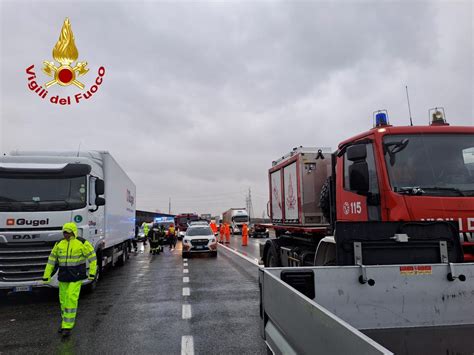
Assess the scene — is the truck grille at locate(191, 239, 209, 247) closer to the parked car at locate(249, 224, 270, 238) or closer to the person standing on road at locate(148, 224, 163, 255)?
the person standing on road at locate(148, 224, 163, 255)

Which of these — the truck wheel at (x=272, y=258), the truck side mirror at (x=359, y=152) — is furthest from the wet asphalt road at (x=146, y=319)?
the truck side mirror at (x=359, y=152)

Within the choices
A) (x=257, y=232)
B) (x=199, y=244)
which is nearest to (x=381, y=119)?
(x=199, y=244)

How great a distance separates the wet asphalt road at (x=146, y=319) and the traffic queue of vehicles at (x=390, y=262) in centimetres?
206

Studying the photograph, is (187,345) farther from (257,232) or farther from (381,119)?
(257,232)

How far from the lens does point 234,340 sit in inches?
213

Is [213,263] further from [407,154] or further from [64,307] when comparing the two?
[407,154]

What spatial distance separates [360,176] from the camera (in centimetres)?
454

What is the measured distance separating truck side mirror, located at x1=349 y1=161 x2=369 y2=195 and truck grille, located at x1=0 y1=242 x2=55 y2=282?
21.6 feet

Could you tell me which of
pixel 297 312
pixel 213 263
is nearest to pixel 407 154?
pixel 297 312

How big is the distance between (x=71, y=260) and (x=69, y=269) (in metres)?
0.15

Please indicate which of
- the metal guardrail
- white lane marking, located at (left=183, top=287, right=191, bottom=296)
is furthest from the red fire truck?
white lane marking, located at (left=183, top=287, right=191, bottom=296)

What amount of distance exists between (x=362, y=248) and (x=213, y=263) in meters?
11.7

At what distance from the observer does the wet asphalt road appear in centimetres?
524

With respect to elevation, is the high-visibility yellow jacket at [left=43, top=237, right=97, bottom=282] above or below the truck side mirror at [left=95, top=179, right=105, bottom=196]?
below
